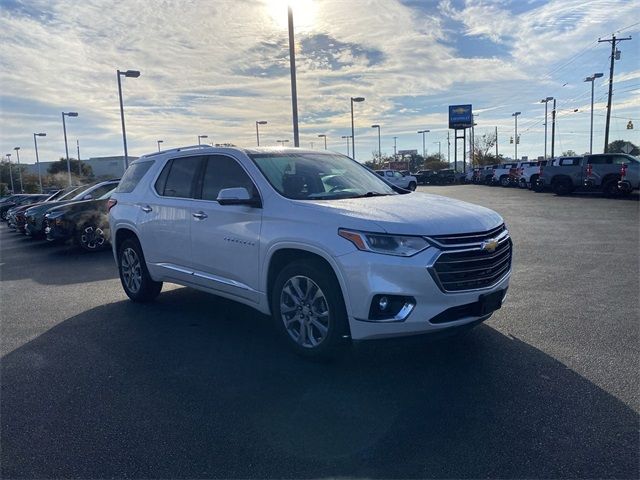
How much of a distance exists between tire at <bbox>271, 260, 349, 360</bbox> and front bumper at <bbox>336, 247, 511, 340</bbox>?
0.16 metres

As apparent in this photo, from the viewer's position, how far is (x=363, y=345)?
13.0ft

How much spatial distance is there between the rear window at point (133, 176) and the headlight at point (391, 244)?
3.90m

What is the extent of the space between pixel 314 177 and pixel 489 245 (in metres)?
1.88

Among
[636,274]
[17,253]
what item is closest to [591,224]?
[636,274]

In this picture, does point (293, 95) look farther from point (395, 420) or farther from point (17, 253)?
point (395, 420)

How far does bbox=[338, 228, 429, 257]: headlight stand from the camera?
383cm

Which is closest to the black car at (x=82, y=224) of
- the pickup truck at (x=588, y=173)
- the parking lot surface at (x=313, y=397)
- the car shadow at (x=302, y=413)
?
the parking lot surface at (x=313, y=397)

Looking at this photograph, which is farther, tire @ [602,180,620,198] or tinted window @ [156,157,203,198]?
tire @ [602,180,620,198]

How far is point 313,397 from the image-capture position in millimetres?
3762

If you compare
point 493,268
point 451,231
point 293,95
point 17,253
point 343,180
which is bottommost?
point 17,253

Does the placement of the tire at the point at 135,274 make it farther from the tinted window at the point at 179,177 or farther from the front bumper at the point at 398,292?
the front bumper at the point at 398,292

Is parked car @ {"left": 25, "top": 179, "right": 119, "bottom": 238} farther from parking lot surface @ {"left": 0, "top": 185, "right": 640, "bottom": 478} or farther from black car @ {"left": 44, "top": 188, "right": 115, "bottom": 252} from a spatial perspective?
parking lot surface @ {"left": 0, "top": 185, "right": 640, "bottom": 478}

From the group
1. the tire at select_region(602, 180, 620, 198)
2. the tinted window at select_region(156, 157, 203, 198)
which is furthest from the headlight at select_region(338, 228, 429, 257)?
the tire at select_region(602, 180, 620, 198)

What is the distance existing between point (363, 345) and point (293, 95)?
13210 millimetres
